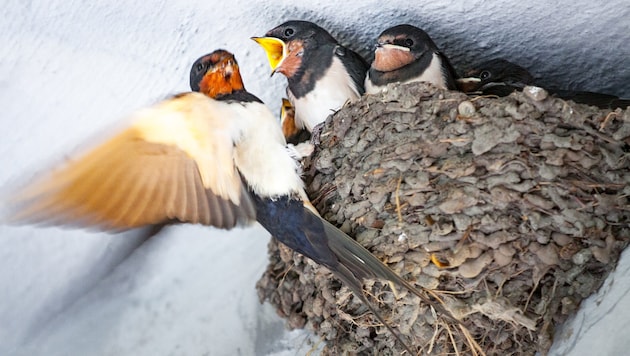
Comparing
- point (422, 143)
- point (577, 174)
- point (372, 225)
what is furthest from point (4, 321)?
point (577, 174)

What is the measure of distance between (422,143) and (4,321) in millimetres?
1578

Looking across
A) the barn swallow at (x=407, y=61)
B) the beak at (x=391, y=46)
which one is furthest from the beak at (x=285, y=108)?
the beak at (x=391, y=46)

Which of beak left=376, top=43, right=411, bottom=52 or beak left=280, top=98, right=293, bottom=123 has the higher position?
beak left=376, top=43, right=411, bottom=52

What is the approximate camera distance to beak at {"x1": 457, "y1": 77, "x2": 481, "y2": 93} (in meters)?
2.35

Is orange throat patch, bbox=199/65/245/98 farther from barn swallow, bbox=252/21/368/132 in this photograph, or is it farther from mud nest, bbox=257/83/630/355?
mud nest, bbox=257/83/630/355

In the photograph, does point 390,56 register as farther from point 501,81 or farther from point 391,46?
point 501,81

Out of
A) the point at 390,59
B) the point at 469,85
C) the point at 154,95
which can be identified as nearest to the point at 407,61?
the point at 390,59

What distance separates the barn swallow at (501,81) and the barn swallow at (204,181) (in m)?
0.60

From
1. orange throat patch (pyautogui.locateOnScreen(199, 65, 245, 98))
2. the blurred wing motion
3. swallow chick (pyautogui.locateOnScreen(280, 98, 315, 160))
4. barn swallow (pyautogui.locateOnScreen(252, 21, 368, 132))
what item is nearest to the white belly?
barn swallow (pyautogui.locateOnScreen(252, 21, 368, 132))

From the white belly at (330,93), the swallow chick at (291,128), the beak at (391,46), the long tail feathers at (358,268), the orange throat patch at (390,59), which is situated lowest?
the long tail feathers at (358,268)

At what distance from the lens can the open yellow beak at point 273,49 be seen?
2279 millimetres

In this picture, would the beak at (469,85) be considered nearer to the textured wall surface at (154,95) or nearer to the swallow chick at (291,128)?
the textured wall surface at (154,95)

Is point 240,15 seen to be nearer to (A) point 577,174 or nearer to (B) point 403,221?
(B) point 403,221

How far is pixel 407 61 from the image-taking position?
2.28 meters
